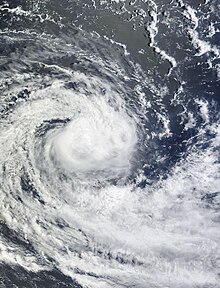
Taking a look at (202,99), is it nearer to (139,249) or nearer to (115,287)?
(139,249)

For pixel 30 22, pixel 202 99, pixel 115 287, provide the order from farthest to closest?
pixel 30 22 < pixel 202 99 < pixel 115 287

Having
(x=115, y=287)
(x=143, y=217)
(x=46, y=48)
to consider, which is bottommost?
(x=115, y=287)

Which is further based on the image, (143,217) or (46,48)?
(46,48)

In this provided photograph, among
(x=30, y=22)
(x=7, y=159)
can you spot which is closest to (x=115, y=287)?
(x=7, y=159)

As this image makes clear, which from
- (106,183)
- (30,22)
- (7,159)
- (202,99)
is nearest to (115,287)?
(106,183)

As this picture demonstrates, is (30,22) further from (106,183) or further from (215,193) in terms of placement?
(215,193)

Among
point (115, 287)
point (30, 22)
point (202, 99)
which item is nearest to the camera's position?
point (115, 287)

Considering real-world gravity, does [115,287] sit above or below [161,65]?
below
